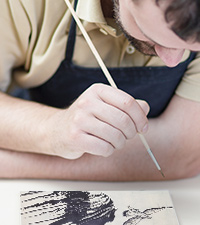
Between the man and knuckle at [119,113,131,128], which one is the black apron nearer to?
the man

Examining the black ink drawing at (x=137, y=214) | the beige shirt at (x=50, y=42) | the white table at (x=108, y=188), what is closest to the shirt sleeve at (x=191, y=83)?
the beige shirt at (x=50, y=42)

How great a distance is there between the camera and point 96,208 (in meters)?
0.73

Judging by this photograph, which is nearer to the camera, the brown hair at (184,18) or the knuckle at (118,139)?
the brown hair at (184,18)

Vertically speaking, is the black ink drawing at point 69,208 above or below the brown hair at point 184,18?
below

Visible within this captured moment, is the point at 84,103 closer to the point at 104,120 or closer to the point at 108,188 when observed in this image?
the point at 104,120

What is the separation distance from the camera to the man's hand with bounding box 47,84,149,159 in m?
0.71

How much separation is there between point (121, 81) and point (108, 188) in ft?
0.76

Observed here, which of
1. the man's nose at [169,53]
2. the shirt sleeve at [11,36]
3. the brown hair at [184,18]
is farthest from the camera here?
the shirt sleeve at [11,36]

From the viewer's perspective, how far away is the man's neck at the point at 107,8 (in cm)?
84

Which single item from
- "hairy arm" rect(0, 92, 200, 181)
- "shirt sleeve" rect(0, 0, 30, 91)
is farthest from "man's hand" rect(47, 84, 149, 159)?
"shirt sleeve" rect(0, 0, 30, 91)

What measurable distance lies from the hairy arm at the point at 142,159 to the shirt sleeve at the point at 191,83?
0.01 m

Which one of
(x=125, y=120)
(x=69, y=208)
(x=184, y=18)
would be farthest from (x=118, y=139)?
(x=184, y=18)

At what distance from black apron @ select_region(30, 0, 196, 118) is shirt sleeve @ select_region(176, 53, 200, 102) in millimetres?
12

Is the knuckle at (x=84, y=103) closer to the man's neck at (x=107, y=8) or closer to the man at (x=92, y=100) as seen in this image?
the man at (x=92, y=100)
